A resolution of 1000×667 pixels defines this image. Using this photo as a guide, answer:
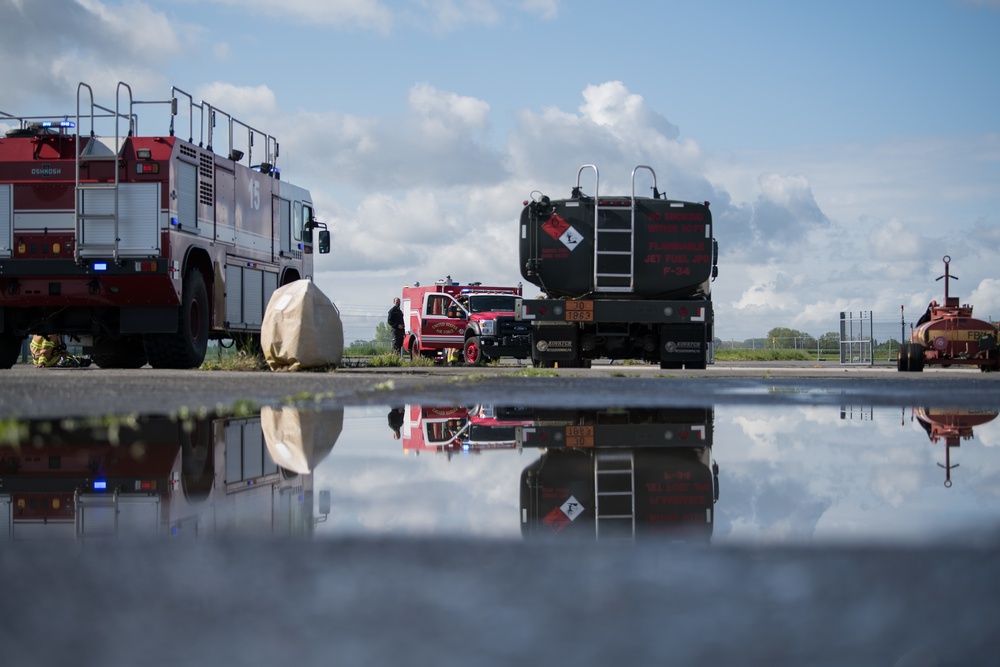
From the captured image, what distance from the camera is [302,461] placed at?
4871mm

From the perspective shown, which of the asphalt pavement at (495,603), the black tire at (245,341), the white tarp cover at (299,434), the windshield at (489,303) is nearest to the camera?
the asphalt pavement at (495,603)

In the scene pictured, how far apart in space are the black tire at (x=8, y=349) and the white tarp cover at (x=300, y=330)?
18.4 ft

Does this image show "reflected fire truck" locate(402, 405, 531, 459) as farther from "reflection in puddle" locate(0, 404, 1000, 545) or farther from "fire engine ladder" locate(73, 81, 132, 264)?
"fire engine ladder" locate(73, 81, 132, 264)

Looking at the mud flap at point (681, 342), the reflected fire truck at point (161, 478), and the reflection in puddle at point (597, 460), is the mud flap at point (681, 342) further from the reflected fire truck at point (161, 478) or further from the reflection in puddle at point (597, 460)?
the reflected fire truck at point (161, 478)

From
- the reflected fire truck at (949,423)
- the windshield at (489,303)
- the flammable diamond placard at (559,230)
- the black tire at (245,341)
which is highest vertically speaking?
the flammable diamond placard at (559,230)

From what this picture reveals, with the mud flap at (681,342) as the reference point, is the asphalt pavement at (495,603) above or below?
below

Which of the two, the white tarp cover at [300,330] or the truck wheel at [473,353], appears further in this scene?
the truck wheel at [473,353]

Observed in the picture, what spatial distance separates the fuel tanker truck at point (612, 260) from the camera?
63.5 feet

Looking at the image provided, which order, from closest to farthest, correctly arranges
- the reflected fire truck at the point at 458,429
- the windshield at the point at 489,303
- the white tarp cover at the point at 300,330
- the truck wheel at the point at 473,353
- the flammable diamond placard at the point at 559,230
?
1. the reflected fire truck at the point at 458,429
2. the white tarp cover at the point at 300,330
3. the flammable diamond placard at the point at 559,230
4. the truck wheel at the point at 473,353
5. the windshield at the point at 489,303

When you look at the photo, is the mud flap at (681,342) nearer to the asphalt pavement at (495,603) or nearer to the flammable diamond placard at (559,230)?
the flammable diamond placard at (559,230)

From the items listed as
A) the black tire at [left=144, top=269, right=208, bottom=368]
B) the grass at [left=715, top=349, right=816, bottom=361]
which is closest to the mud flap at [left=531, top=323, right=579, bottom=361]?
the black tire at [left=144, top=269, right=208, bottom=368]

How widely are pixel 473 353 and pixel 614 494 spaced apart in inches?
946

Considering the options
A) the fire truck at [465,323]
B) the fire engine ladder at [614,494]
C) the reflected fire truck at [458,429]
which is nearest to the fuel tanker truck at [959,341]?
the fire truck at [465,323]

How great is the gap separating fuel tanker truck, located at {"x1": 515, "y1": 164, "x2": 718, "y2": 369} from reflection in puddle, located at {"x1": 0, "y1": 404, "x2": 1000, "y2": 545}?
1217cm
